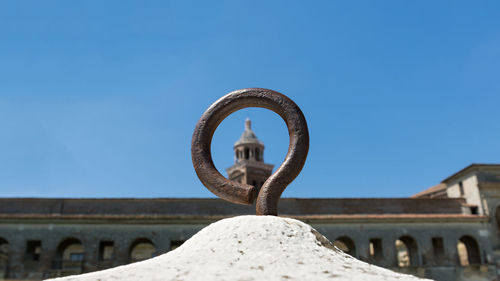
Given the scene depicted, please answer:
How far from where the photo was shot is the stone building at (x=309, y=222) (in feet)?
71.3

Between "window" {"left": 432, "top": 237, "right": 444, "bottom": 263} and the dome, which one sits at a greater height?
the dome

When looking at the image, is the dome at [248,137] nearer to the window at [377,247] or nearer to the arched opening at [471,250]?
the window at [377,247]

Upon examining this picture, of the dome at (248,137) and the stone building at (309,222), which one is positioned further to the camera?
the dome at (248,137)

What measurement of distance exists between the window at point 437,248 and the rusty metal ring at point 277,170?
19.6m

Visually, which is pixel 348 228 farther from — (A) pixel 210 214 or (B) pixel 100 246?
(B) pixel 100 246

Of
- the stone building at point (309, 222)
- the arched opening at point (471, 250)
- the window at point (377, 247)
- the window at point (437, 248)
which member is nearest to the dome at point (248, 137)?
the stone building at point (309, 222)

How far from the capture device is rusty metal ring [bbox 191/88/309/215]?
781 centimetres

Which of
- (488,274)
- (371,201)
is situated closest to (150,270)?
(371,201)

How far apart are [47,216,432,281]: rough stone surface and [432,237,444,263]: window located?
20.2 metres

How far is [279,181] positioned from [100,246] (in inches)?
683

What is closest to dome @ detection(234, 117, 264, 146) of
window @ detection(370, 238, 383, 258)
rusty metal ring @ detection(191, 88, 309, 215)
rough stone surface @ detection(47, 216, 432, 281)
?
window @ detection(370, 238, 383, 258)

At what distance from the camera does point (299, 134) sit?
805 centimetres

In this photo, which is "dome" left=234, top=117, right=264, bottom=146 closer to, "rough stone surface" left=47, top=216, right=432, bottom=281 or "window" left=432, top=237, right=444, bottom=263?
"window" left=432, top=237, right=444, bottom=263

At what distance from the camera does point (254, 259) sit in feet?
18.6
